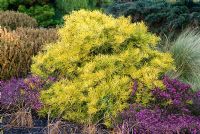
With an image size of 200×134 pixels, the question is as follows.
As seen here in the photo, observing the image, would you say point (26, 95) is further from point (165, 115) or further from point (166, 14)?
point (166, 14)

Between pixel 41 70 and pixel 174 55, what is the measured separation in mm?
2878

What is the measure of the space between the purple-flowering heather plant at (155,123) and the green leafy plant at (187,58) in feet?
7.50

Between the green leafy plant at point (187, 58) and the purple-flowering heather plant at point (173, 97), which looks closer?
the purple-flowering heather plant at point (173, 97)

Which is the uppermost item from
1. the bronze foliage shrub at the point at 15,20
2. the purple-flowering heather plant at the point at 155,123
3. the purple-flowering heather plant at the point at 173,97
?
the purple-flowering heather plant at the point at 173,97

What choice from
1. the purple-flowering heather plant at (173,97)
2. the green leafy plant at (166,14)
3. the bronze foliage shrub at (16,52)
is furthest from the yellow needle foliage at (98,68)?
the green leafy plant at (166,14)

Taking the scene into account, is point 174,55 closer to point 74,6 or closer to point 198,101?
point 198,101

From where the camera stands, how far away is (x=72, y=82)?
19.8ft

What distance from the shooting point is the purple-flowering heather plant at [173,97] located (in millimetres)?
5672

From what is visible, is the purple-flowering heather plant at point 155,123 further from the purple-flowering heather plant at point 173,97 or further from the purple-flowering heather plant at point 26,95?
the purple-flowering heather plant at point 26,95

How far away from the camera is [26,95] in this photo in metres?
6.35

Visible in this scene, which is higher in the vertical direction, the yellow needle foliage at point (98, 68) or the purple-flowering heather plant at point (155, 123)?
the yellow needle foliage at point (98, 68)

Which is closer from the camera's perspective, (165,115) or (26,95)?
(165,115)

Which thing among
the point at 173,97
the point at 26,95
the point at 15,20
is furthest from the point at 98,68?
the point at 15,20

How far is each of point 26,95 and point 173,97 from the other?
6.19 feet
